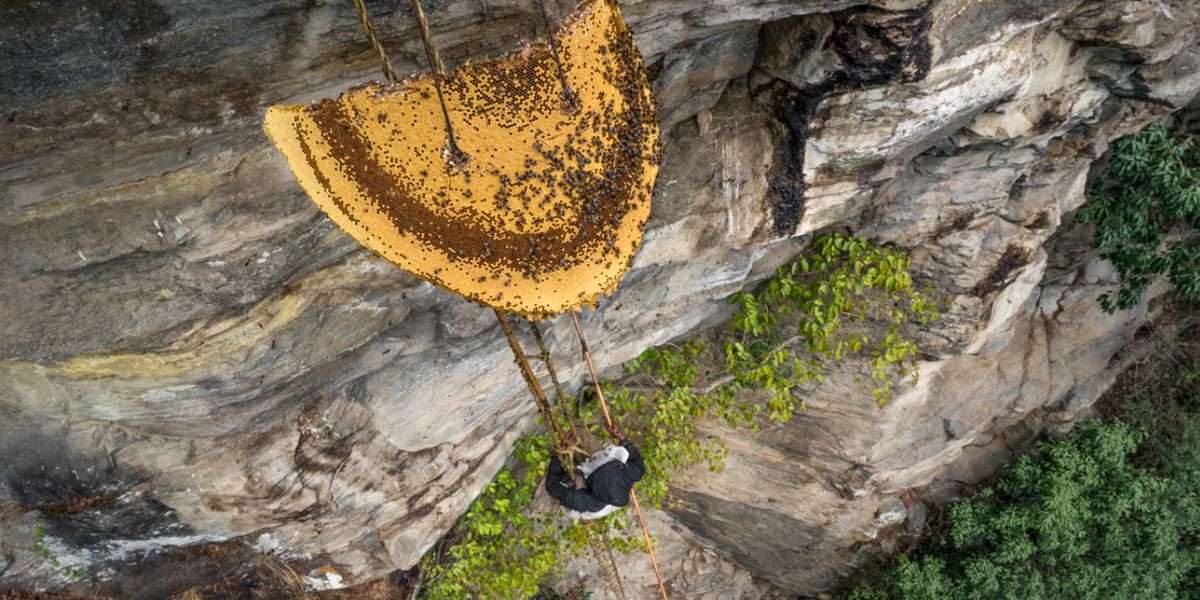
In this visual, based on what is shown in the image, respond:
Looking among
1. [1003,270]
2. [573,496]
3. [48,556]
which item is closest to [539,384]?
[573,496]

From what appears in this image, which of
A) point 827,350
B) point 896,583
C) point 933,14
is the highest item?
point 933,14

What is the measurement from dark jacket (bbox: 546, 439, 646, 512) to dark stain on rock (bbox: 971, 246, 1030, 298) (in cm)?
324

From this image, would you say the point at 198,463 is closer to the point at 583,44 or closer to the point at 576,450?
the point at 576,450

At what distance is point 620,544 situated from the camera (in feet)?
19.6

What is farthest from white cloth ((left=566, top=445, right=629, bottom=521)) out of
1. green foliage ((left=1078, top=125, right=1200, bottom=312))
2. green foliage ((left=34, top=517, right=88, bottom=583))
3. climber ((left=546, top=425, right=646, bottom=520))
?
green foliage ((left=1078, top=125, right=1200, bottom=312))

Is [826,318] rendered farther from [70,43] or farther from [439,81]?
[70,43]

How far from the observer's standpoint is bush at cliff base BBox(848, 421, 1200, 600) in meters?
7.00

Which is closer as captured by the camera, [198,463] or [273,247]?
[273,247]

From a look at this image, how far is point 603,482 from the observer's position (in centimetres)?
412

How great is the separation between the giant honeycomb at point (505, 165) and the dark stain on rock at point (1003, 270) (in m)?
4.25

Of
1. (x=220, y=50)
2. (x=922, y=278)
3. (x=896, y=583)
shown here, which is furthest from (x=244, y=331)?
(x=896, y=583)

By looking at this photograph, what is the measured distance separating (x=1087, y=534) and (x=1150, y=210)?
3164mm

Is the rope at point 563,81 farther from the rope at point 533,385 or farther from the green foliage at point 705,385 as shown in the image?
the green foliage at point 705,385

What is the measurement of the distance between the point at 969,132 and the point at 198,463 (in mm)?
5253
